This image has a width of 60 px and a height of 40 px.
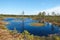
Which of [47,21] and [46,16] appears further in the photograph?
[46,16]

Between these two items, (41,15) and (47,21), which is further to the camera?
(41,15)

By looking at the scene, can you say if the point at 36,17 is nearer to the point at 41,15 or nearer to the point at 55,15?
the point at 41,15

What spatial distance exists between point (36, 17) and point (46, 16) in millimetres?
3662

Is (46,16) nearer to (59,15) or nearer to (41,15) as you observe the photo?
(41,15)

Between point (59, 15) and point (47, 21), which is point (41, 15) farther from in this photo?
point (59, 15)

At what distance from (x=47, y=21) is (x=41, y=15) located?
4.53 metres

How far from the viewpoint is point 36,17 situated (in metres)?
54.2

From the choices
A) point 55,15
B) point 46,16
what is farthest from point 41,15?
point 55,15

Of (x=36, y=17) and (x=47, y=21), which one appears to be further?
(x=36, y=17)

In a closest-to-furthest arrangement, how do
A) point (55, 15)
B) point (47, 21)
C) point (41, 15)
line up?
1. point (47, 21)
2. point (41, 15)
3. point (55, 15)

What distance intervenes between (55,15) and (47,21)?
27.5 ft

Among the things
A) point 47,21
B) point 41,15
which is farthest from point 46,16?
point 47,21

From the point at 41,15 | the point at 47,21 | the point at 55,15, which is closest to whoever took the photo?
the point at 47,21

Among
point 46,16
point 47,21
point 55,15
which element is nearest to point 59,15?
point 55,15
